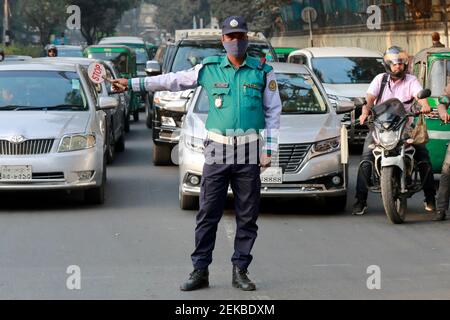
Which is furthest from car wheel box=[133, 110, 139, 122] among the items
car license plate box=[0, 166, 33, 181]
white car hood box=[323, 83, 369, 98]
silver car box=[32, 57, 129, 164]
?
car license plate box=[0, 166, 33, 181]

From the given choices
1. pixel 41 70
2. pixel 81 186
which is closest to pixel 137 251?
pixel 81 186

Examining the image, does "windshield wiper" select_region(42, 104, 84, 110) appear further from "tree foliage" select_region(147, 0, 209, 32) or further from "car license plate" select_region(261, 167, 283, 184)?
"tree foliage" select_region(147, 0, 209, 32)

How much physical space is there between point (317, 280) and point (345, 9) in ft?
147

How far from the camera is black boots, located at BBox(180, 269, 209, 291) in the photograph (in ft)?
29.3

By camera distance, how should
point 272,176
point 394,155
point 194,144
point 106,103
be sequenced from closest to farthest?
point 394,155 → point 272,176 → point 194,144 → point 106,103

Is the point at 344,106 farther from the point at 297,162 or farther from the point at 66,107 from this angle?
the point at 66,107

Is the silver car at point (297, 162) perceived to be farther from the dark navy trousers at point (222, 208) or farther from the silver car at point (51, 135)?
the dark navy trousers at point (222, 208)

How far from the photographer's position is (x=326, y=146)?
1322cm

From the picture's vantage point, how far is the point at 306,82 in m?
14.8

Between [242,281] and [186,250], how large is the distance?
1902 millimetres

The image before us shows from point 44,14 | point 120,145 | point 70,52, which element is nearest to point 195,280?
point 120,145

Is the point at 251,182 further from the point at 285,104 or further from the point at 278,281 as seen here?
the point at 285,104

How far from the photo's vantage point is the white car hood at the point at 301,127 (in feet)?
43.0

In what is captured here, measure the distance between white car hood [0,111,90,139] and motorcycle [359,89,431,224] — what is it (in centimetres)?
329
